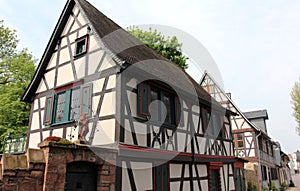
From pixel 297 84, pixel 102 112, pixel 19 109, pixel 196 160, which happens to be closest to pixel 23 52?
pixel 19 109

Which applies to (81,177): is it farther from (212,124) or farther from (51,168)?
(212,124)

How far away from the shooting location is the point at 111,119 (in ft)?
24.8

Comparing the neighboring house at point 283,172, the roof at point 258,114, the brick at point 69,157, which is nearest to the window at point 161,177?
the brick at point 69,157

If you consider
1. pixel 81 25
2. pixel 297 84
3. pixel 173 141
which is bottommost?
pixel 173 141

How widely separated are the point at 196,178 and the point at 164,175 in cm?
229

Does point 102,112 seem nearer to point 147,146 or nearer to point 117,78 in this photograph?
point 117,78

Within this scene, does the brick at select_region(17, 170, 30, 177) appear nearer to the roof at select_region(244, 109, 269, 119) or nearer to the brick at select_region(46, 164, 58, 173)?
the brick at select_region(46, 164, 58, 173)

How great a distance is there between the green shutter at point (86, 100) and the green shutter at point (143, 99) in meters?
1.58

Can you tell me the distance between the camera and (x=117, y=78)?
7.84 metres

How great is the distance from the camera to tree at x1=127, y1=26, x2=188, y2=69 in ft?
69.9

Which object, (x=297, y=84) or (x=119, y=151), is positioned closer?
(x=119, y=151)

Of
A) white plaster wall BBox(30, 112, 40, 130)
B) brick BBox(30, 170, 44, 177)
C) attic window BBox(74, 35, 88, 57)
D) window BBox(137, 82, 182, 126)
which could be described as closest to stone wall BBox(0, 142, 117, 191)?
brick BBox(30, 170, 44, 177)

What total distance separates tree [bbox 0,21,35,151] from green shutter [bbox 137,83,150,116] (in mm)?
9053

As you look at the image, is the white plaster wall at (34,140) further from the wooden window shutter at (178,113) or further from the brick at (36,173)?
the wooden window shutter at (178,113)
